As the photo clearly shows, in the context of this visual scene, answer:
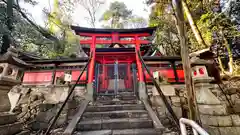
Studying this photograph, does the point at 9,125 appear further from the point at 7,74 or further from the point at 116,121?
the point at 116,121

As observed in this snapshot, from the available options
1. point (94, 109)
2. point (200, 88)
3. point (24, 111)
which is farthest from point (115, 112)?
point (24, 111)

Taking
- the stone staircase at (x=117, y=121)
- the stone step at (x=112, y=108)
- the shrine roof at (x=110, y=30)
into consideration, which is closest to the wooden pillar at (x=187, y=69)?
the stone staircase at (x=117, y=121)

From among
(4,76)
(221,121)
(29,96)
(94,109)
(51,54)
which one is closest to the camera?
(4,76)

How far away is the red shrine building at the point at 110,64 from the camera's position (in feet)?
17.7

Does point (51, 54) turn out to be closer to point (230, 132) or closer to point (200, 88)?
point (200, 88)

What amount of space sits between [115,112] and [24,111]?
372 centimetres

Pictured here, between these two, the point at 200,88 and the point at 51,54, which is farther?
the point at 51,54

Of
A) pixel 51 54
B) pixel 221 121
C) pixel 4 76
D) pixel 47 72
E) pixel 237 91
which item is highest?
pixel 51 54

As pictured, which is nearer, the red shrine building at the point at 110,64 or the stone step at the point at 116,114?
the stone step at the point at 116,114

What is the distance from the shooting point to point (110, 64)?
670 centimetres

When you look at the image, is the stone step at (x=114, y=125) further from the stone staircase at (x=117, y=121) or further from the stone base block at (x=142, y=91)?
the stone base block at (x=142, y=91)

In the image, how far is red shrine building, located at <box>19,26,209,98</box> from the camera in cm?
541

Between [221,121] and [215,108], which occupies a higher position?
[215,108]

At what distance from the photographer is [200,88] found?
3604mm
